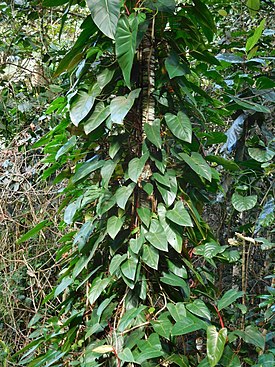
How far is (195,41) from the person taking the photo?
1.38 meters

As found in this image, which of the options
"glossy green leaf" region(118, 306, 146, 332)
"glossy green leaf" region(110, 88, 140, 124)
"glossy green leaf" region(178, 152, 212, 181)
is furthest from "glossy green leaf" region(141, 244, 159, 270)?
"glossy green leaf" region(110, 88, 140, 124)

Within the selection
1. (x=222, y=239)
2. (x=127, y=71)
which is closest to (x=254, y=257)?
(x=222, y=239)

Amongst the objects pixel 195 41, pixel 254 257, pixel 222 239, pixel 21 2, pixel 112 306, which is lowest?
pixel 254 257

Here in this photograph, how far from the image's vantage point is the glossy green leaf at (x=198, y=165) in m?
1.23

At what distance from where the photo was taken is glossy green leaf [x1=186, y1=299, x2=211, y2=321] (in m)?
1.18

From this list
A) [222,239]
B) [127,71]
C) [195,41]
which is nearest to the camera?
[127,71]

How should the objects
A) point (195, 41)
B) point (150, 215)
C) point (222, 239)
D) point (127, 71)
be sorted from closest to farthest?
point (127, 71)
point (150, 215)
point (195, 41)
point (222, 239)

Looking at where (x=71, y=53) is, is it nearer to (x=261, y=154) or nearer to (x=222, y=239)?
(x=261, y=154)

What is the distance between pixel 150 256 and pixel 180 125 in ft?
1.19

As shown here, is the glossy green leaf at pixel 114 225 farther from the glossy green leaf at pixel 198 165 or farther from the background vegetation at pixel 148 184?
the glossy green leaf at pixel 198 165

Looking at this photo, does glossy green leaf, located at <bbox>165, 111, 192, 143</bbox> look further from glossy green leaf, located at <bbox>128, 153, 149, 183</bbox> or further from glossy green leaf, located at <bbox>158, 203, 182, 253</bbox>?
glossy green leaf, located at <bbox>158, 203, 182, 253</bbox>

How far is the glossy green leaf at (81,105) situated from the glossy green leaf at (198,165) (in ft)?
0.94

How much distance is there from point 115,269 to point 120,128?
44cm

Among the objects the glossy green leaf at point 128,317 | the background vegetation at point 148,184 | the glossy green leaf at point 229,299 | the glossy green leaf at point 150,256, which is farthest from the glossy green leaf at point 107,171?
the glossy green leaf at point 229,299
